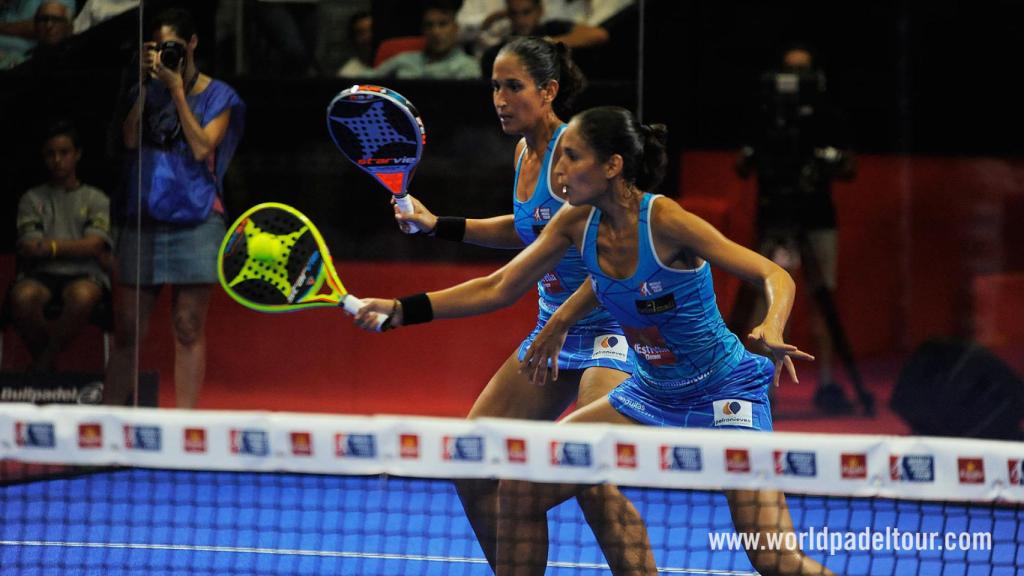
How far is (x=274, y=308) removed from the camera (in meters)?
3.96

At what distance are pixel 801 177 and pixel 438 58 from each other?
208cm

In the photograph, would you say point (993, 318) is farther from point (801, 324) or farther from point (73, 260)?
point (73, 260)

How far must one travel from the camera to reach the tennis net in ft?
11.1

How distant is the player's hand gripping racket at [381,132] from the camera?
456 cm

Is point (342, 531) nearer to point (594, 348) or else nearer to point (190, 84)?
point (594, 348)

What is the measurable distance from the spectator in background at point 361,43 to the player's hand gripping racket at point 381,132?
2740 mm

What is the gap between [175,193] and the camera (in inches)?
278

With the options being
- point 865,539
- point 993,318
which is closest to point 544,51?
point 865,539

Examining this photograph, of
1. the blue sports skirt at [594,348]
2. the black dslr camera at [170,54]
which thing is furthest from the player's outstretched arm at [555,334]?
the black dslr camera at [170,54]

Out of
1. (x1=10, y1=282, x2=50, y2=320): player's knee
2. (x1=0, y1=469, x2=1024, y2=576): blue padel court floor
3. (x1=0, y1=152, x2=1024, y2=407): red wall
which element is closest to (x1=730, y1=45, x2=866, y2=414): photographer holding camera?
(x1=0, y1=152, x2=1024, y2=407): red wall

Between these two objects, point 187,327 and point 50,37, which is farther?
point 187,327

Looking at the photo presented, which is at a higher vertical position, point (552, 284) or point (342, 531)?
point (552, 284)

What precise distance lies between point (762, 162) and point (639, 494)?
85.8 inches

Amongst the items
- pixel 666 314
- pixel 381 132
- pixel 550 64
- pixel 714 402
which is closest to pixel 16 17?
pixel 381 132
